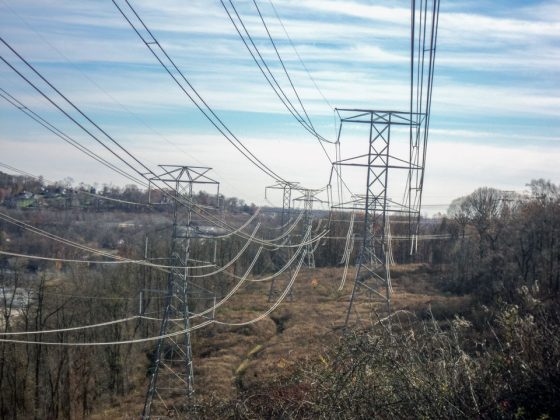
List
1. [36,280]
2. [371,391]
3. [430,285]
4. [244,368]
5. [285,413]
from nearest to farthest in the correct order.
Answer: [371,391] < [285,413] < [244,368] < [36,280] < [430,285]

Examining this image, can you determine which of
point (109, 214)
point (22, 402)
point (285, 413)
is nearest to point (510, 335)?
point (285, 413)

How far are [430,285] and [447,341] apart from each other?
3765cm

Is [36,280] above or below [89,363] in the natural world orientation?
above

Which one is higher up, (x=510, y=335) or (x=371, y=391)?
(x=510, y=335)

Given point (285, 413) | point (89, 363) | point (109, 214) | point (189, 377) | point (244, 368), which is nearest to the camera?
point (285, 413)

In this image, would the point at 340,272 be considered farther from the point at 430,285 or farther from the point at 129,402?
the point at 129,402

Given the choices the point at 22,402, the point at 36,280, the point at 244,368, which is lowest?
the point at 22,402

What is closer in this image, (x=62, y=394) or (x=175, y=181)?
(x=175, y=181)

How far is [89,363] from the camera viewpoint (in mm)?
29875

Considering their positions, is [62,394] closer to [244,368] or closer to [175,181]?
[244,368]

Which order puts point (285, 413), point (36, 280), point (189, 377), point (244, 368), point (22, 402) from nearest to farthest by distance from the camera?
1. point (285, 413)
2. point (189, 377)
3. point (244, 368)
4. point (22, 402)
5. point (36, 280)

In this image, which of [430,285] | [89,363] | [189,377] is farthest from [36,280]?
[430,285]

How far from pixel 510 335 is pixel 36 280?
2919cm

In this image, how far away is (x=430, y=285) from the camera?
1668 inches
